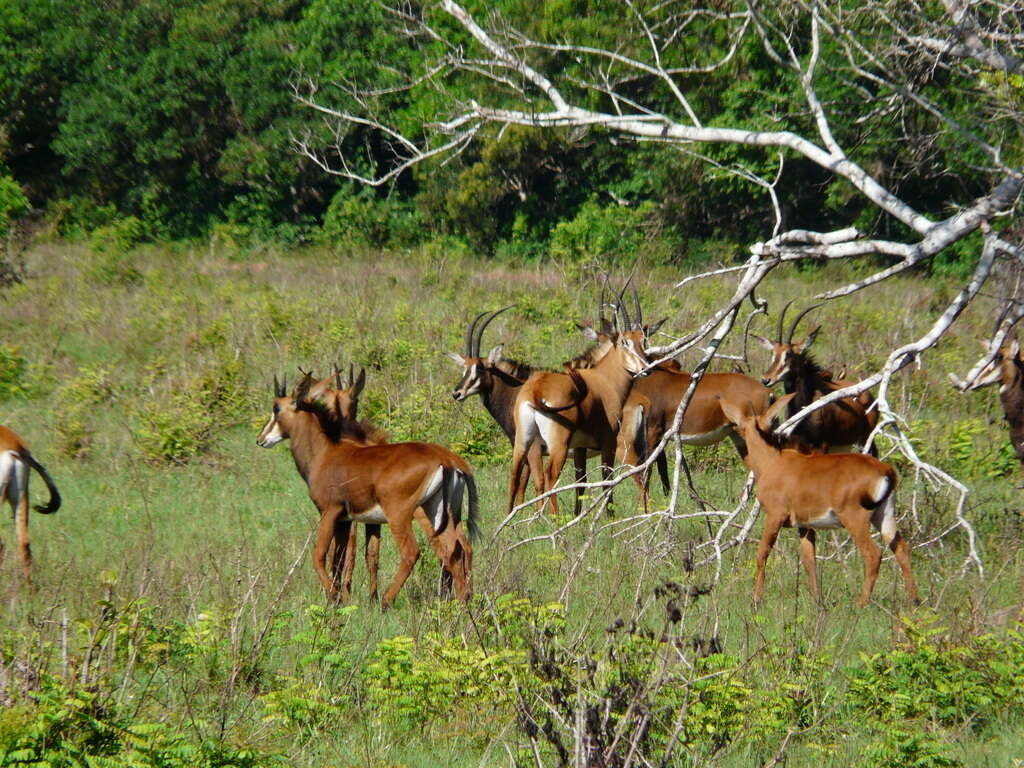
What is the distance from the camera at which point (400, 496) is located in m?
8.57

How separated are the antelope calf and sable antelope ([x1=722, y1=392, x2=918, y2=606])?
3239 mm

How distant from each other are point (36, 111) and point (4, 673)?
105 ft

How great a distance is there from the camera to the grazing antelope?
11453 mm

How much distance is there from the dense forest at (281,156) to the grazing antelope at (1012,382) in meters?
16.6

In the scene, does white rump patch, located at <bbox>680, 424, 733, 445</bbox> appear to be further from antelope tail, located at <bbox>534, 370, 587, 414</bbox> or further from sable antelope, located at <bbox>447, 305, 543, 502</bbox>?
sable antelope, located at <bbox>447, 305, 543, 502</bbox>

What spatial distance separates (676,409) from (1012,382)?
118 inches

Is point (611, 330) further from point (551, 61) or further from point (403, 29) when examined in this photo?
point (551, 61)

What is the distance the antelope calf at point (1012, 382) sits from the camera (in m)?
11.5

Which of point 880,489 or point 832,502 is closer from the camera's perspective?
point 880,489

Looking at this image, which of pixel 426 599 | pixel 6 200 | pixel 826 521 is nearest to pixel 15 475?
pixel 426 599

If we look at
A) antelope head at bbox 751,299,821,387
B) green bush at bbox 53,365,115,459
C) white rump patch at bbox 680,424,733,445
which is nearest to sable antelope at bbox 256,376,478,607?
antelope head at bbox 751,299,821,387

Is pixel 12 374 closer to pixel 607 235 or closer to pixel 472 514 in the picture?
pixel 472 514

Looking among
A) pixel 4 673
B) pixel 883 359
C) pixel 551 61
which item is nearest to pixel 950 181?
pixel 551 61

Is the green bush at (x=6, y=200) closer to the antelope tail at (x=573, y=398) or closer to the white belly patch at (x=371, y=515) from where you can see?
the antelope tail at (x=573, y=398)
